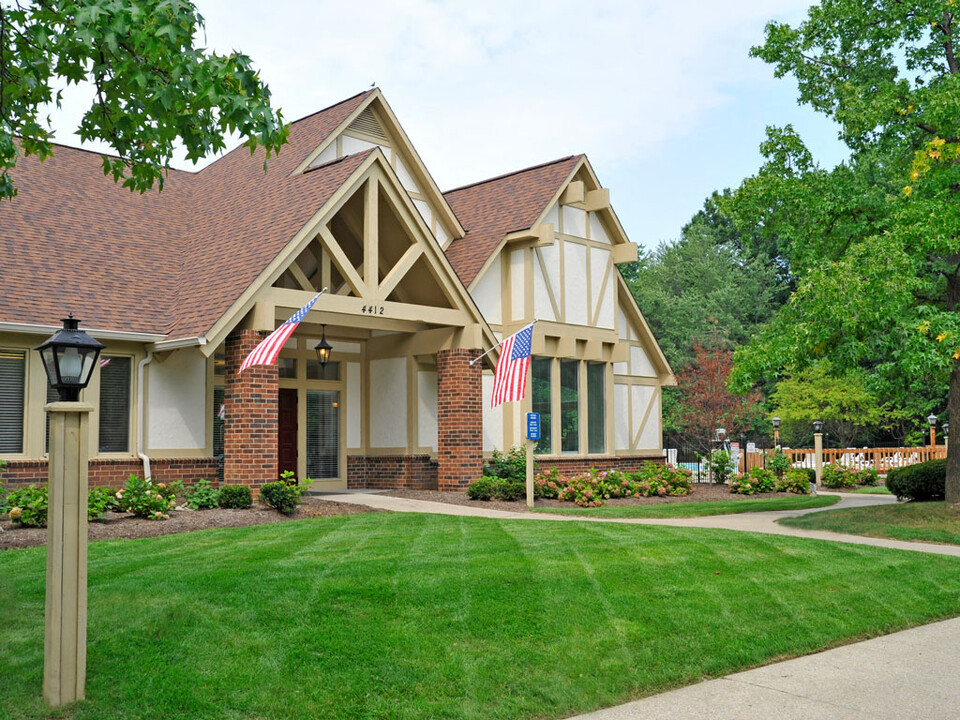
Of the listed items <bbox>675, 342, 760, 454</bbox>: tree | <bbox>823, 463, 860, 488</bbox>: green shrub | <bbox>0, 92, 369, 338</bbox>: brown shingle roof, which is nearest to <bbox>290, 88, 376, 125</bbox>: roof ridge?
<bbox>0, 92, 369, 338</bbox>: brown shingle roof

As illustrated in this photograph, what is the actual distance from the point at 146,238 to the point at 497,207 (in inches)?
353

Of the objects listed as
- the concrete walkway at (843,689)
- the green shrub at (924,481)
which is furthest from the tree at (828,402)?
the concrete walkway at (843,689)

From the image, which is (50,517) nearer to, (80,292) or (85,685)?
(85,685)

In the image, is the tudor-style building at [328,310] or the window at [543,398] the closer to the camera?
the tudor-style building at [328,310]

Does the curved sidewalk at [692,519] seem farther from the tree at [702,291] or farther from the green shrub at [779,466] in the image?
the tree at [702,291]

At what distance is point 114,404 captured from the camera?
16.2 m

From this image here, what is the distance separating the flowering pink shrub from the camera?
18.9 metres

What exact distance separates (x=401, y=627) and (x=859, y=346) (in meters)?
10.9

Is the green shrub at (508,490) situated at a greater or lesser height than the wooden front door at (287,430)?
lesser

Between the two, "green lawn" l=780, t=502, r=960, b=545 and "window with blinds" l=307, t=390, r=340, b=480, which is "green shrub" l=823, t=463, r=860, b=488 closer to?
"green lawn" l=780, t=502, r=960, b=545

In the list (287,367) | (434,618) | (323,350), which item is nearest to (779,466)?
(323,350)

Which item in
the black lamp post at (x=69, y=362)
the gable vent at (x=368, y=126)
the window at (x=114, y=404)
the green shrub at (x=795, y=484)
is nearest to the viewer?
the black lamp post at (x=69, y=362)

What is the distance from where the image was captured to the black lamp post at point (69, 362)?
5969mm

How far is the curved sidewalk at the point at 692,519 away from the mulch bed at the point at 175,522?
1.18m
